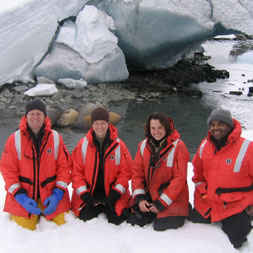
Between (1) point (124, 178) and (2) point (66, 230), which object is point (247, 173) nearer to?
(1) point (124, 178)

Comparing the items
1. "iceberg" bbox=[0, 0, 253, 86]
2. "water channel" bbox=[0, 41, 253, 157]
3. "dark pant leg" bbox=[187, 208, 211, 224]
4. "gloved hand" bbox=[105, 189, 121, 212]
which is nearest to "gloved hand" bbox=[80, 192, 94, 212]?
"gloved hand" bbox=[105, 189, 121, 212]

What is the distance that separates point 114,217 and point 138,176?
1.25 ft

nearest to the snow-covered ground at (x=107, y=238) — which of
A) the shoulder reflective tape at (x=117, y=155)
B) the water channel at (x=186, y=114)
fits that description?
the shoulder reflective tape at (x=117, y=155)

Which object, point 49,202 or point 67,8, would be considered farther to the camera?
point 67,8

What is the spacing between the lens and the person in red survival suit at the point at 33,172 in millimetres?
2264

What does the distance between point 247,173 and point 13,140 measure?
5.78ft

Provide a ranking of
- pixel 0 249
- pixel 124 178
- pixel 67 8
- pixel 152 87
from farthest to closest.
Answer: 1. pixel 152 87
2. pixel 67 8
3. pixel 124 178
4. pixel 0 249

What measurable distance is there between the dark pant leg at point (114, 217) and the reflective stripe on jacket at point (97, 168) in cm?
5

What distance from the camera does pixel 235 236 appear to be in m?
2.08

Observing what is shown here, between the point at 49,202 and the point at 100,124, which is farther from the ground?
the point at 100,124

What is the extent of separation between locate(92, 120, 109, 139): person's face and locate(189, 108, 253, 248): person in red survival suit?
2.60ft

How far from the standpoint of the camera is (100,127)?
2316 mm

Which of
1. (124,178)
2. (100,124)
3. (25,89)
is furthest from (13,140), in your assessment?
(25,89)

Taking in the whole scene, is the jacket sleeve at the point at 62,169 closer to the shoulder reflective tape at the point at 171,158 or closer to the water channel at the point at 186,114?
the shoulder reflective tape at the point at 171,158
